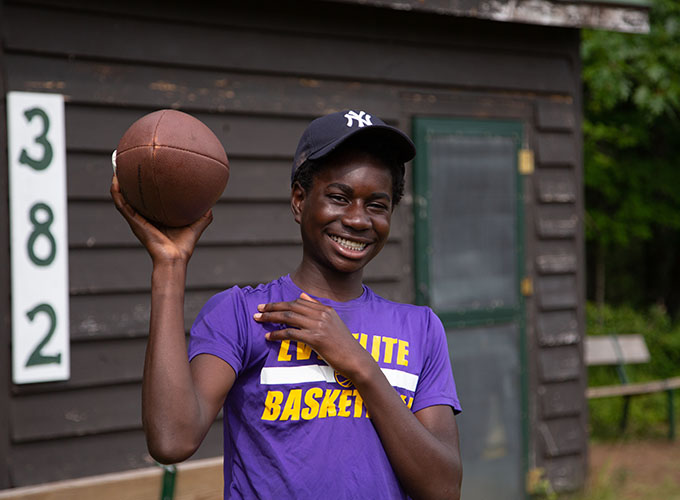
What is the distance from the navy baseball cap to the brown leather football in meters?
0.22

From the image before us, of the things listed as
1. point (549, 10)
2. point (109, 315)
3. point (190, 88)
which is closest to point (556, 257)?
point (549, 10)

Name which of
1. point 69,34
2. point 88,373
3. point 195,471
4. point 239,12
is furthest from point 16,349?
point 239,12

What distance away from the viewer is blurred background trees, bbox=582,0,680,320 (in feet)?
33.0

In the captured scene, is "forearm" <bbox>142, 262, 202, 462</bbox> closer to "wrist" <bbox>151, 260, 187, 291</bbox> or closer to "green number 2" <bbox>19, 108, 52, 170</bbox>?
"wrist" <bbox>151, 260, 187, 291</bbox>

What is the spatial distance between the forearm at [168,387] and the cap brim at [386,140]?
458mm

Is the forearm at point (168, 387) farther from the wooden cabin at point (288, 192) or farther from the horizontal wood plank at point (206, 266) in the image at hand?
the horizontal wood plank at point (206, 266)

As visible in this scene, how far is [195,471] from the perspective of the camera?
8.80 feet

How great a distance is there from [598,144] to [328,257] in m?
11.3

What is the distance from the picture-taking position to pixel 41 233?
355cm

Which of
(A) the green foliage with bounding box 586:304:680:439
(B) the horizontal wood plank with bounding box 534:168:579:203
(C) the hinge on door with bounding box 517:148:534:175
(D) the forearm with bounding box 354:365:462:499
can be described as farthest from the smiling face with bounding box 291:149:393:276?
(A) the green foliage with bounding box 586:304:680:439

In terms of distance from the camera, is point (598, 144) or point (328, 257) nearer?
point (328, 257)

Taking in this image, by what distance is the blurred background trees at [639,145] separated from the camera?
10.1 m

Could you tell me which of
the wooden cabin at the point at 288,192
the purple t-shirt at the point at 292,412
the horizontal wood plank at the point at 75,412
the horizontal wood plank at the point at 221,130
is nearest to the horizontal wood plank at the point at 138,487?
the wooden cabin at the point at 288,192

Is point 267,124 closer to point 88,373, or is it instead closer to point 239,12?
point 239,12
